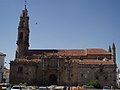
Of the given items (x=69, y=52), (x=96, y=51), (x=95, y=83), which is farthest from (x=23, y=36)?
(x=95, y=83)

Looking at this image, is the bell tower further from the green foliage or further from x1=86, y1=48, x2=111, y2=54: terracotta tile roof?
the green foliage

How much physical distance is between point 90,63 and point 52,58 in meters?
11.7

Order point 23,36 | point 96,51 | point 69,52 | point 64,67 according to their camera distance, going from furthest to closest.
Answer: point 23,36 < point 69,52 < point 96,51 < point 64,67

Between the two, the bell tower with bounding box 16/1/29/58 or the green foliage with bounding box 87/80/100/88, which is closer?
the green foliage with bounding box 87/80/100/88

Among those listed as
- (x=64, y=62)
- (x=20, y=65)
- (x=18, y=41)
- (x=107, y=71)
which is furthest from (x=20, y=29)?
(x=107, y=71)

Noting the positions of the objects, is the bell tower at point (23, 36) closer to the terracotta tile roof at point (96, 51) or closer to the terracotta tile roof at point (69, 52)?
the terracotta tile roof at point (69, 52)

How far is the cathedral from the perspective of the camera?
230 feet

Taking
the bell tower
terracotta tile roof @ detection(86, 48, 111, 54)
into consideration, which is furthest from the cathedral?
the bell tower

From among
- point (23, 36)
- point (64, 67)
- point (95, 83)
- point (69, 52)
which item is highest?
point (23, 36)

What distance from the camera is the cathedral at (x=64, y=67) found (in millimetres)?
70000

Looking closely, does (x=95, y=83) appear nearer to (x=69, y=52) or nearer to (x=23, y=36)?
(x=69, y=52)

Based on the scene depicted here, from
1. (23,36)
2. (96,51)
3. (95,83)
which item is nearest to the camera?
(95,83)

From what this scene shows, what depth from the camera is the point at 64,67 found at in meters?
71.7

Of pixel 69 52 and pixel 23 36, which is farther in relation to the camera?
pixel 23 36
